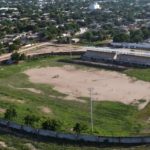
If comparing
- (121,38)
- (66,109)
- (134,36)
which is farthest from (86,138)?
(134,36)

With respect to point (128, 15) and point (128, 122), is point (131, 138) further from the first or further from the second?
point (128, 15)

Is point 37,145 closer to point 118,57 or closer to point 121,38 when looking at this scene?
point 118,57

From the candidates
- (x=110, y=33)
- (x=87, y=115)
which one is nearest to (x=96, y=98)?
(x=87, y=115)

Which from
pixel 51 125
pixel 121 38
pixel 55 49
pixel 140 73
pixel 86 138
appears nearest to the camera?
pixel 86 138

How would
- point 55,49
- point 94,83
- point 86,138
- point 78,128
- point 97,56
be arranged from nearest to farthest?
point 86,138
point 78,128
point 94,83
point 97,56
point 55,49

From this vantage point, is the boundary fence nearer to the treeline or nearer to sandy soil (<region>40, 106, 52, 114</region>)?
sandy soil (<region>40, 106, 52, 114</region>)

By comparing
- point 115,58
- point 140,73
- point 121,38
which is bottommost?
point 121,38
